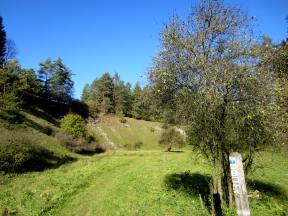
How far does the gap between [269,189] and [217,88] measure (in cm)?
1291

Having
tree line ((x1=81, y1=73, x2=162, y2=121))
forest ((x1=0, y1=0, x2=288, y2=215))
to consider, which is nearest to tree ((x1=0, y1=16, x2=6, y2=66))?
tree line ((x1=81, y1=73, x2=162, y2=121))

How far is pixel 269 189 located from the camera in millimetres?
22422

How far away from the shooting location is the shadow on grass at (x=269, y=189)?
20487mm

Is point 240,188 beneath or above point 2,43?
beneath

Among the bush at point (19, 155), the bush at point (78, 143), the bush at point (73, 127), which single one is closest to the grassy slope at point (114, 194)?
the bush at point (19, 155)

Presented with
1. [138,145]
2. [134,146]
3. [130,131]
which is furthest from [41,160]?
[130,131]

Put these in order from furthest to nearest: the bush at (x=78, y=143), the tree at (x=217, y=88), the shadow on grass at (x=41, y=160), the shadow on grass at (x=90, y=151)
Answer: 1. the shadow on grass at (x=90, y=151)
2. the bush at (x=78, y=143)
3. the shadow on grass at (x=41, y=160)
4. the tree at (x=217, y=88)

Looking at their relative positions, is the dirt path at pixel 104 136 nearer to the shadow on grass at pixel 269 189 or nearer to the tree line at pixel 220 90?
the shadow on grass at pixel 269 189

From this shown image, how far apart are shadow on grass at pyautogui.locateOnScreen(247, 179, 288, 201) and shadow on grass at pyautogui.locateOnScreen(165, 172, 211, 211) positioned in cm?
343

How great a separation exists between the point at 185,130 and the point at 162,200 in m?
6.17

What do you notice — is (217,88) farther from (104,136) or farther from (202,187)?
(104,136)

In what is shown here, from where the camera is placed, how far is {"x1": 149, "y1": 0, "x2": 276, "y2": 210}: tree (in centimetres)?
1372

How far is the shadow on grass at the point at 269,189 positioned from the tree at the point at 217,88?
6305 mm

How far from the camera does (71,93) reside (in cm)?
9262
